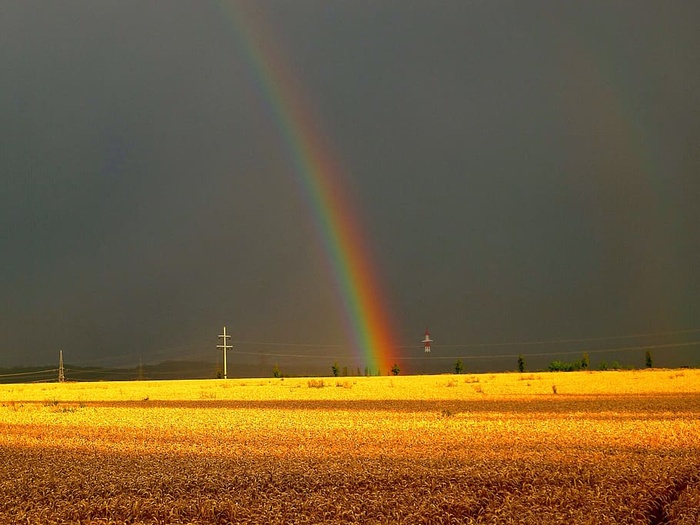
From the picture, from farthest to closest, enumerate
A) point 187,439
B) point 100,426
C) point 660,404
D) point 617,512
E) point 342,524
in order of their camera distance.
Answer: point 660,404 → point 100,426 → point 187,439 → point 617,512 → point 342,524

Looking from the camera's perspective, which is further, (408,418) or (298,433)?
(408,418)

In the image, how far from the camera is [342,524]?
6918mm

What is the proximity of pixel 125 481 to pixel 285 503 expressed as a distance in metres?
2.62

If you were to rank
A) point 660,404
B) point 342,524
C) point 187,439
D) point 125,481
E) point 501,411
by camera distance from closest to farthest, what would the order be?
point 342,524
point 125,481
point 187,439
point 501,411
point 660,404

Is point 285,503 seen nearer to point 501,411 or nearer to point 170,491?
point 170,491

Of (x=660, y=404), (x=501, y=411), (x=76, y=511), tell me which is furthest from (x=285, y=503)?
(x=660, y=404)

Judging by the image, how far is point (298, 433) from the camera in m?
15.9

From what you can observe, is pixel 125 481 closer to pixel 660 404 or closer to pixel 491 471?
pixel 491 471

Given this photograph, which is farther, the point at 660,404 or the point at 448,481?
the point at 660,404

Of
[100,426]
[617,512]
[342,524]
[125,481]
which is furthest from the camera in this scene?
[100,426]

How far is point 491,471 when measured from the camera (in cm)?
938

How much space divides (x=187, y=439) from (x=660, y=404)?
17.5 meters

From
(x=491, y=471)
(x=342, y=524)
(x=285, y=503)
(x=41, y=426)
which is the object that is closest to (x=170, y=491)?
(x=285, y=503)

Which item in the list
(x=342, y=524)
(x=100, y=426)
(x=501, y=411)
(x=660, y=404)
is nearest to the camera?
(x=342, y=524)
